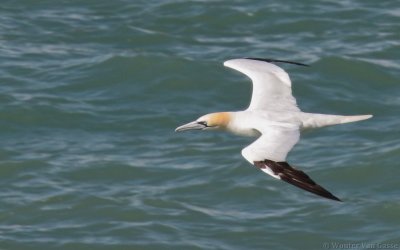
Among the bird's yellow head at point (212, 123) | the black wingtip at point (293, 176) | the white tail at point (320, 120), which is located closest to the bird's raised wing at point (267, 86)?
the bird's yellow head at point (212, 123)

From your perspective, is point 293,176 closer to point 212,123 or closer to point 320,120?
point 320,120

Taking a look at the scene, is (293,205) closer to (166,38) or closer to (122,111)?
(122,111)

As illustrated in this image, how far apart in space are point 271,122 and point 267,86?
168 cm

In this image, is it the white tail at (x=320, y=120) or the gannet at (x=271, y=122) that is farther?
the white tail at (x=320, y=120)

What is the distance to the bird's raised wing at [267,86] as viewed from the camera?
16.0m

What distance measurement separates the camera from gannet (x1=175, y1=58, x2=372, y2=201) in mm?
13141

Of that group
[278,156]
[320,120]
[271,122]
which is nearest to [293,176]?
[278,156]

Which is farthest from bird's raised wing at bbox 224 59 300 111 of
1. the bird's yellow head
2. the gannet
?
the bird's yellow head

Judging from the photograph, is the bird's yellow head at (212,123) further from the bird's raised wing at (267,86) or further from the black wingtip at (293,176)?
the black wingtip at (293,176)

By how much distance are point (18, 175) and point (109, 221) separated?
181 centimetres

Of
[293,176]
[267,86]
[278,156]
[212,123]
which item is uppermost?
[267,86]

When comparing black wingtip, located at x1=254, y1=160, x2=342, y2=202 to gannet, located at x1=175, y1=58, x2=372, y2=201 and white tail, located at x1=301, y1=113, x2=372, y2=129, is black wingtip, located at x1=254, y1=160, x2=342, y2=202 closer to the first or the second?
gannet, located at x1=175, y1=58, x2=372, y2=201

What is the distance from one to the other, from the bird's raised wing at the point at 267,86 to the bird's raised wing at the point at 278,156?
1.36 m

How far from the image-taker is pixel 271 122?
48.7 ft
